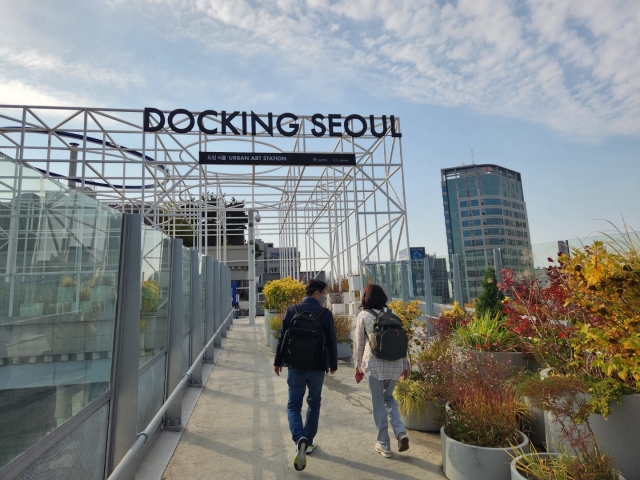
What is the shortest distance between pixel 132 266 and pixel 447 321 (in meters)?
4.76

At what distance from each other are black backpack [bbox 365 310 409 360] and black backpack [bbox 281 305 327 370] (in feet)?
1.67

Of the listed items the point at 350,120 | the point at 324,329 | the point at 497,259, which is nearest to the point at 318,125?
the point at 350,120

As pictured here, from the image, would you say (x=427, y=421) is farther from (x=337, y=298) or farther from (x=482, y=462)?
(x=337, y=298)

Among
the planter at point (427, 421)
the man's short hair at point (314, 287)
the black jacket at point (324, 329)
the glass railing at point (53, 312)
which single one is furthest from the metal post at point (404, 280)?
the glass railing at point (53, 312)

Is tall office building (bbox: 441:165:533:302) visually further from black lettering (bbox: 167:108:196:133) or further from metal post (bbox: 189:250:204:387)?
metal post (bbox: 189:250:204:387)

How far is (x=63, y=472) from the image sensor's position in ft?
7.94

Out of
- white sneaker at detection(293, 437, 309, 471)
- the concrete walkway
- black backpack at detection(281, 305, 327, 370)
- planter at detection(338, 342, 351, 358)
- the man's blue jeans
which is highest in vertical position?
black backpack at detection(281, 305, 327, 370)

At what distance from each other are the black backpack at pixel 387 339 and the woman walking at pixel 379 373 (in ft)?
0.30

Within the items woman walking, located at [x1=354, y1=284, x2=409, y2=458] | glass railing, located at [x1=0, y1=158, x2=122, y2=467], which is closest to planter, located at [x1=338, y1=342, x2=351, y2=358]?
woman walking, located at [x1=354, y1=284, x2=409, y2=458]

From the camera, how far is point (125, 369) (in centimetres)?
334

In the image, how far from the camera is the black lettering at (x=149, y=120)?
43.9 feet

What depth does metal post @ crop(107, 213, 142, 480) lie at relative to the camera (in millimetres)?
3258

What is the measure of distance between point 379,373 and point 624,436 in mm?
1919

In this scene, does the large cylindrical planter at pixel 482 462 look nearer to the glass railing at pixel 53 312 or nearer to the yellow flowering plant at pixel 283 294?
the glass railing at pixel 53 312
